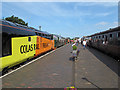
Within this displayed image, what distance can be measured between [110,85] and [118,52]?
6.71 metres

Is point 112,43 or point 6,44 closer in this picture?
point 6,44

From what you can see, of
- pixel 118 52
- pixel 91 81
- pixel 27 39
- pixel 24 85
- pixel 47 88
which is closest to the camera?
pixel 47 88

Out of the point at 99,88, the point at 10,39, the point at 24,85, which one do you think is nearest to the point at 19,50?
the point at 10,39

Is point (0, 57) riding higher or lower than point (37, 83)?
higher

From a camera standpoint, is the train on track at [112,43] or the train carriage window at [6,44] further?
the train on track at [112,43]

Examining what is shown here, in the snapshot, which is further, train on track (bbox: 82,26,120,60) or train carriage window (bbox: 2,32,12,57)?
train on track (bbox: 82,26,120,60)

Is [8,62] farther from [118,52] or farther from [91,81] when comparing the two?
[118,52]

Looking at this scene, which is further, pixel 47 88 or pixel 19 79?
pixel 19 79

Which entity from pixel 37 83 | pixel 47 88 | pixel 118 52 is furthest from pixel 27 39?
pixel 118 52

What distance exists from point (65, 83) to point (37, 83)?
3.90 feet

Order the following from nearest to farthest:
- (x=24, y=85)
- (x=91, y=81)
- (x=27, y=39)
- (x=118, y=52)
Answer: (x=24, y=85) < (x=91, y=81) < (x=27, y=39) < (x=118, y=52)

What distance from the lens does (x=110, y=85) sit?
15.4ft

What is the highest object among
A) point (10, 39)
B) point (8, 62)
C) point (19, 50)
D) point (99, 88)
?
point (10, 39)

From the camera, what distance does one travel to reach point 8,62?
6.14 m
